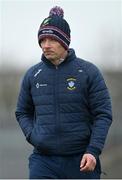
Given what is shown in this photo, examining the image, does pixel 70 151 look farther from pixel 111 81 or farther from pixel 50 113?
pixel 111 81

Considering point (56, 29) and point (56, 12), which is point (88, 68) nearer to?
point (56, 29)

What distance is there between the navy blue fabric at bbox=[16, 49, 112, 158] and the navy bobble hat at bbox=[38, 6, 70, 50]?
133 millimetres

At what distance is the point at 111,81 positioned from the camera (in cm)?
1087

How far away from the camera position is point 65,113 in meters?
5.21

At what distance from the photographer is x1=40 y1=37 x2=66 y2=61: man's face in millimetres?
5270

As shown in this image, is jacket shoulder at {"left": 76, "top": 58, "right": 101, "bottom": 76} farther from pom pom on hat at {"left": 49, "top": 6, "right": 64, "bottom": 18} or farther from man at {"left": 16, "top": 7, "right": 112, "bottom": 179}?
pom pom on hat at {"left": 49, "top": 6, "right": 64, "bottom": 18}

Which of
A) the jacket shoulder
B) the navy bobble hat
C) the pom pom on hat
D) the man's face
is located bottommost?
the jacket shoulder

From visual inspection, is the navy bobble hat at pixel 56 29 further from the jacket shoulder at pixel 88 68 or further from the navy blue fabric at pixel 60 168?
the navy blue fabric at pixel 60 168

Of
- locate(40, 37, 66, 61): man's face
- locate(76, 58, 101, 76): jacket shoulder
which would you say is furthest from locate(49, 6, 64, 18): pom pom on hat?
locate(76, 58, 101, 76): jacket shoulder

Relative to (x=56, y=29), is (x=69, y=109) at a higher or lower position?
lower

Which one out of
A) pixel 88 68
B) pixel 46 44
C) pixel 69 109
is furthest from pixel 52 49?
pixel 69 109

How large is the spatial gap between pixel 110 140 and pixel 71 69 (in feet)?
20.0

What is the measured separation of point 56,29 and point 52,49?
0.17 m

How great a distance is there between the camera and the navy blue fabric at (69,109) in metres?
5.22
